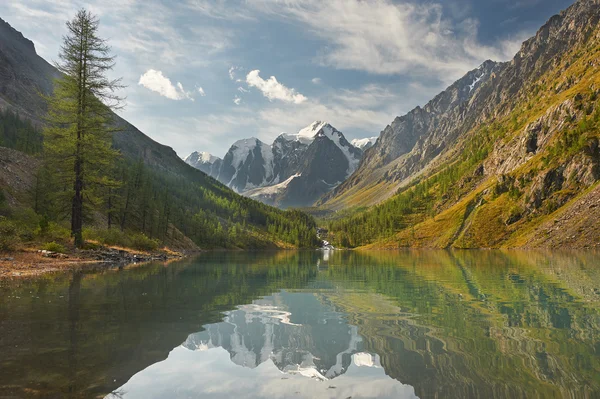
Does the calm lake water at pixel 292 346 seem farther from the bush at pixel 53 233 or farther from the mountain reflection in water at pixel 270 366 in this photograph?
the bush at pixel 53 233

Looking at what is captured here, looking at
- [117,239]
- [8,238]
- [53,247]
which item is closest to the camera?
[8,238]

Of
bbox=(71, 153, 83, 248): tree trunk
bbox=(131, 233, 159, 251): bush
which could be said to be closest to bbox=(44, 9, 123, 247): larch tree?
bbox=(71, 153, 83, 248): tree trunk

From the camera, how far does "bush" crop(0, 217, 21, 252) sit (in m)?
34.3

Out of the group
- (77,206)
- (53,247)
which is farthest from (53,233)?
(53,247)

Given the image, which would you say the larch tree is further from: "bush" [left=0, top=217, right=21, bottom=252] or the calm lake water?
the calm lake water

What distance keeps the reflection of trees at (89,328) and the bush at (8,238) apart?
43.2 feet

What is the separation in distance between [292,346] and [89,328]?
23.6 feet

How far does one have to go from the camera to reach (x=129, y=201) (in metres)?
98.9

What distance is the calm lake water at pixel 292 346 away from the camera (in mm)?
8500

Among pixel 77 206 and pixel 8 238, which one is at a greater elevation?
pixel 77 206

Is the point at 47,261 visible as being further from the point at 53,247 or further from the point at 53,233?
the point at 53,233

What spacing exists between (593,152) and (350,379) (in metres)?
162

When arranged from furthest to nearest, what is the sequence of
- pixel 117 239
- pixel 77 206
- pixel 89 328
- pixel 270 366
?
1. pixel 117 239
2. pixel 77 206
3. pixel 89 328
4. pixel 270 366

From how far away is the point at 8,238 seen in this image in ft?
114
